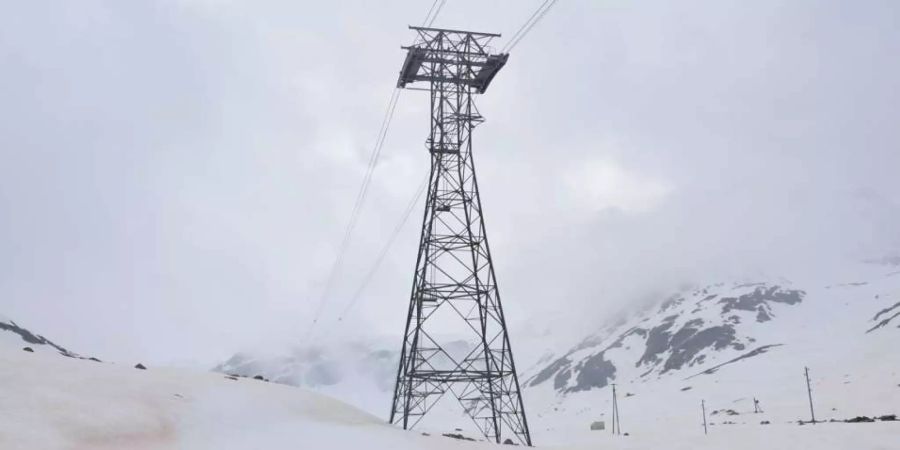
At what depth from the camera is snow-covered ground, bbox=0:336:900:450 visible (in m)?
18.2

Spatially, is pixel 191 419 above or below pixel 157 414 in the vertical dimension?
below

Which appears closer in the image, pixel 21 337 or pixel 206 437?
pixel 206 437

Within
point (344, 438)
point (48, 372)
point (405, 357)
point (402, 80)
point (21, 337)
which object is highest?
point (402, 80)

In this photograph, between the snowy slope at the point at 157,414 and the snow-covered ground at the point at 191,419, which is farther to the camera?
the snow-covered ground at the point at 191,419

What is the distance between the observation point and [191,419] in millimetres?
22312

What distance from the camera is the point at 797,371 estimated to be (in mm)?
159125

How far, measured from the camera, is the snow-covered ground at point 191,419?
18.2 meters

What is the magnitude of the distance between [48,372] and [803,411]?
4032 inches

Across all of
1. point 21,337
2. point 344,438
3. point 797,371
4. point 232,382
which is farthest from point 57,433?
point 797,371

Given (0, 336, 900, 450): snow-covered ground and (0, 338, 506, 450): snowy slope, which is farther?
(0, 336, 900, 450): snow-covered ground

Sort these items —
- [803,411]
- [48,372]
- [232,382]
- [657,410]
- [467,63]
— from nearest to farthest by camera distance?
[48,372]
[232,382]
[467,63]
[803,411]
[657,410]

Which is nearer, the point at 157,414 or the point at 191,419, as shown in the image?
the point at 157,414

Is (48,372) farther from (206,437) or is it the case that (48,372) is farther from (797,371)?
(797,371)

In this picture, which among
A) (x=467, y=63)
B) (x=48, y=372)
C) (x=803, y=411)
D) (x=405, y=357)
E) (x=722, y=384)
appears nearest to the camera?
(x=48, y=372)
